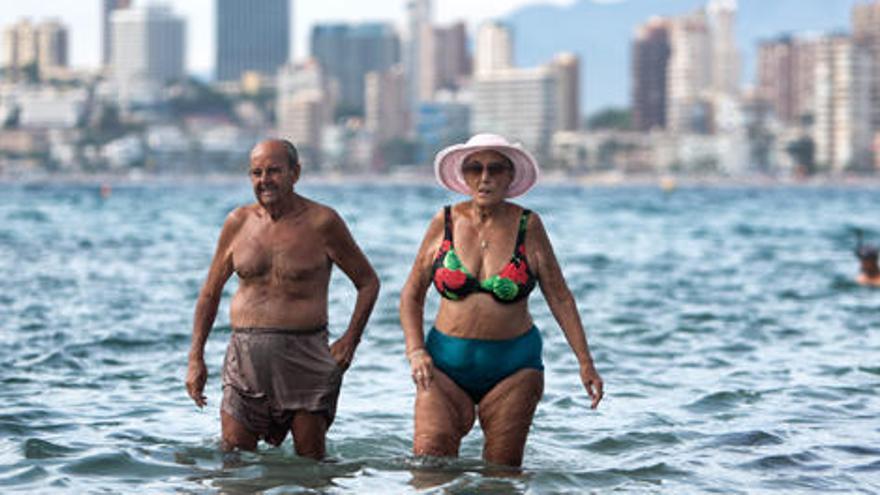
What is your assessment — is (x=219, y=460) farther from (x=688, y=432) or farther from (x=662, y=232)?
(x=662, y=232)

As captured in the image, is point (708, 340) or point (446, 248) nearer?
point (446, 248)

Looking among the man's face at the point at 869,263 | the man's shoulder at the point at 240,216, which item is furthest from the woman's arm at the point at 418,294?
the man's face at the point at 869,263

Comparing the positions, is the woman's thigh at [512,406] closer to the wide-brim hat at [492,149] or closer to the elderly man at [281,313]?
the elderly man at [281,313]

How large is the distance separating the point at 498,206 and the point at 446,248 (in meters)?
0.39

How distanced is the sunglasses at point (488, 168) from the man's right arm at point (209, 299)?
4.24 ft

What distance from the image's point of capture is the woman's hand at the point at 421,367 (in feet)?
29.8

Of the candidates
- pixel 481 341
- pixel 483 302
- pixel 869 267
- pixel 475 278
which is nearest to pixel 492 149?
pixel 475 278

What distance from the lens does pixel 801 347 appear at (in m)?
19.6

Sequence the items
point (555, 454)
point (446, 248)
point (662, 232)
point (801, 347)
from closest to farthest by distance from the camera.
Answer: point (446, 248)
point (555, 454)
point (801, 347)
point (662, 232)

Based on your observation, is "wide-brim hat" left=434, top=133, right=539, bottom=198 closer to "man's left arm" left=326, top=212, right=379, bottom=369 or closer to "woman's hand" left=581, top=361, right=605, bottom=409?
"man's left arm" left=326, top=212, right=379, bottom=369

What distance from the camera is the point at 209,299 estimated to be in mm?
9688

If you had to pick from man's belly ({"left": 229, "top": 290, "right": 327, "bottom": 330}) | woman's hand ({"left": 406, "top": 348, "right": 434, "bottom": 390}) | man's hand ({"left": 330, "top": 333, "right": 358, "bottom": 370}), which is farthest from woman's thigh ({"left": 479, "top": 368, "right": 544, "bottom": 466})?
man's belly ({"left": 229, "top": 290, "right": 327, "bottom": 330})

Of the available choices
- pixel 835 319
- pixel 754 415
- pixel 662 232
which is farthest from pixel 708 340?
pixel 662 232

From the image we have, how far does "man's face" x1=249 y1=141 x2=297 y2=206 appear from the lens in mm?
9297
